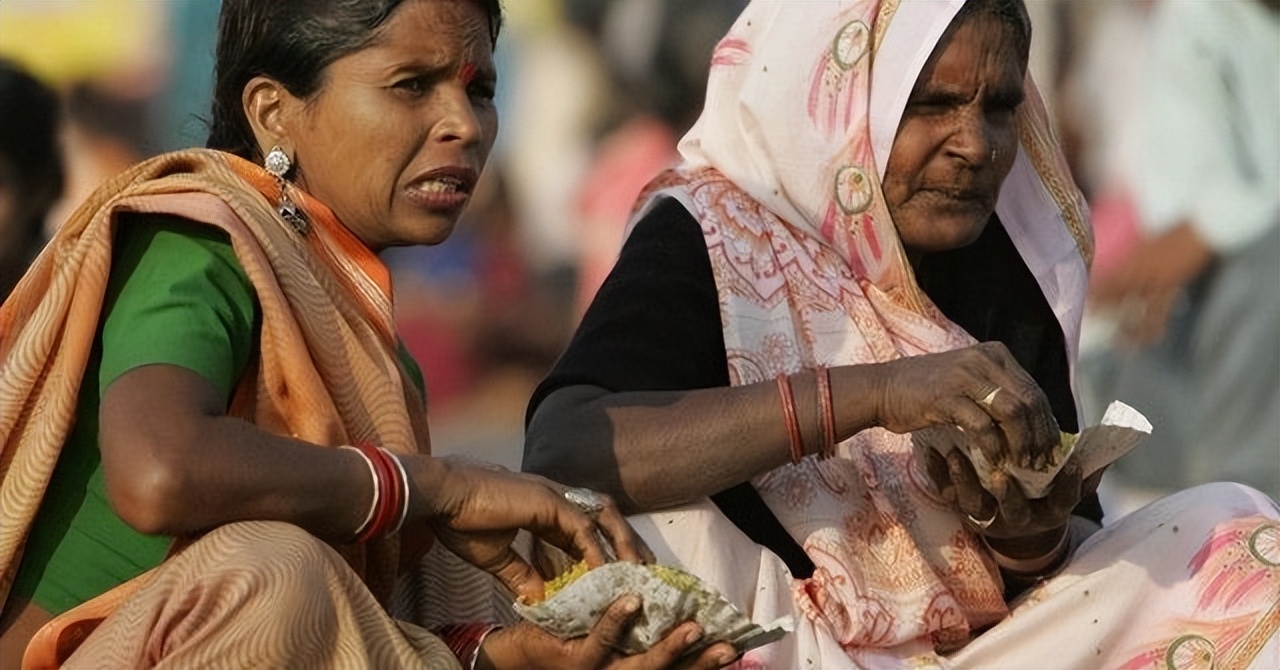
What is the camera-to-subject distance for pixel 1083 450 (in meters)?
3.35

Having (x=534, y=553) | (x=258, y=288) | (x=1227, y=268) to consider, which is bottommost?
(x=1227, y=268)


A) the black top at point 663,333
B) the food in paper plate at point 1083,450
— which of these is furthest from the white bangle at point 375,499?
the food in paper plate at point 1083,450

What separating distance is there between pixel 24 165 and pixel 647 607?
4.12m

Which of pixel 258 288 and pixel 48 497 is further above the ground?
pixel 258 288

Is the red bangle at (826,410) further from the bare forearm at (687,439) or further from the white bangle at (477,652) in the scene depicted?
the white bangle at (477,652)

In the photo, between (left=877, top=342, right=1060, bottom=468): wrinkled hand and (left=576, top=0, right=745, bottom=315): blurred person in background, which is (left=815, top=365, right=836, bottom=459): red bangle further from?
(left=576, top=0, right=745, bottom=315): blurred person in background

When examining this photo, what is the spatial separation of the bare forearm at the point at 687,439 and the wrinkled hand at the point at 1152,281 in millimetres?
3946

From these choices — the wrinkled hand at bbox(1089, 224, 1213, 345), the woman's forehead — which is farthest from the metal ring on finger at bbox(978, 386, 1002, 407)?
the wrinkled hand at bbox(1089, 224, 1213, 345)

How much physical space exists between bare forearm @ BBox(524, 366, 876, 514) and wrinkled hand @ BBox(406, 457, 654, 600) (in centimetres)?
41

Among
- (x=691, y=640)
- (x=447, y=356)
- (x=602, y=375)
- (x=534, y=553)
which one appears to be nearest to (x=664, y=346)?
(x=602, y=375)

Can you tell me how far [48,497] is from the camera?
9.52 ft

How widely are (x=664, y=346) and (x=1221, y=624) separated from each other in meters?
0.97

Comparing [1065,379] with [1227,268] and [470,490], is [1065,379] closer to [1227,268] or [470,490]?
[470,490]

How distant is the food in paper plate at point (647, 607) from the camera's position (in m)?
2.78
